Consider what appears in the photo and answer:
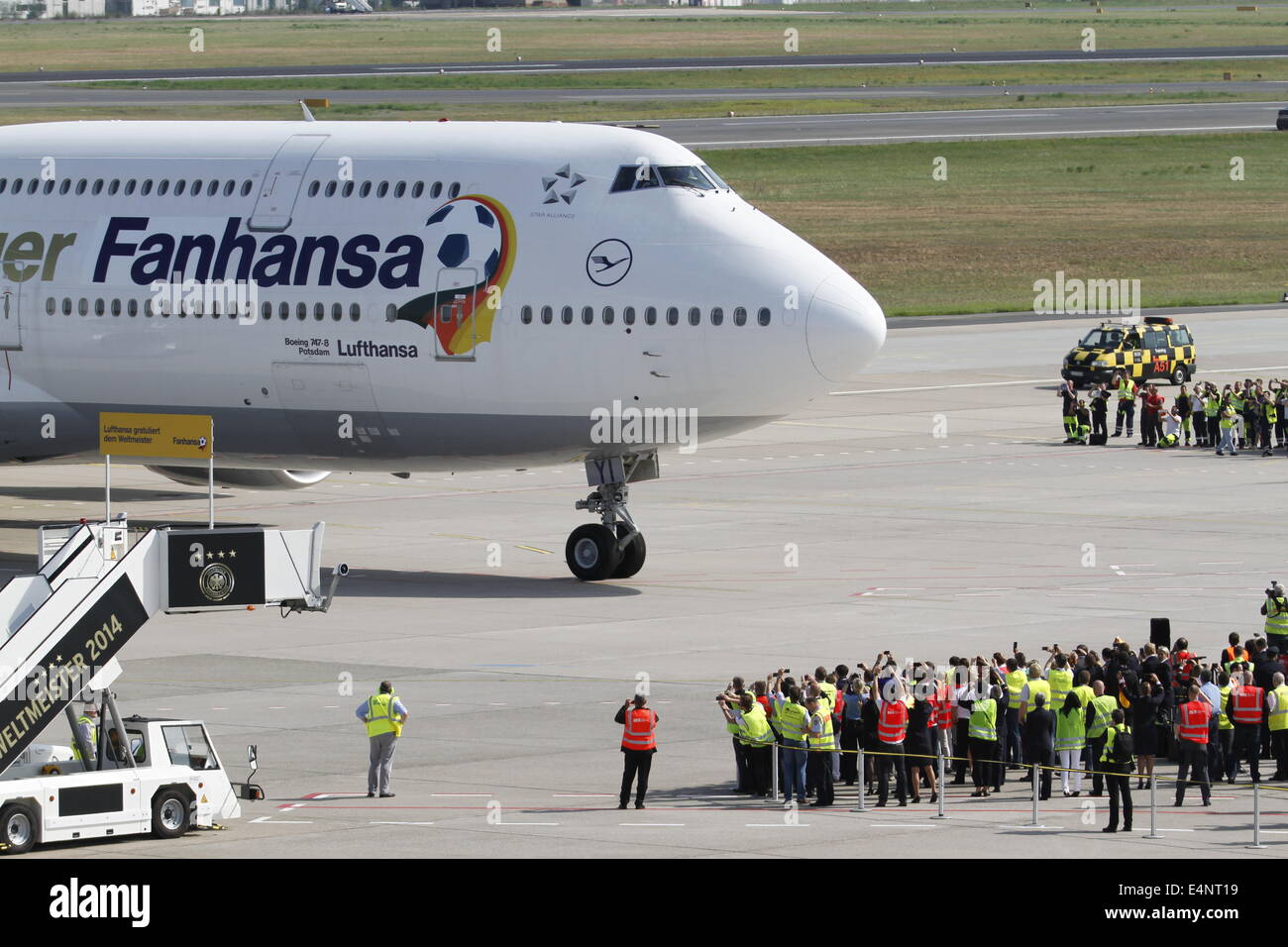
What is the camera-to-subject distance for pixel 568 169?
39469 millimetres

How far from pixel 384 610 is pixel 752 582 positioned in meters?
7.02

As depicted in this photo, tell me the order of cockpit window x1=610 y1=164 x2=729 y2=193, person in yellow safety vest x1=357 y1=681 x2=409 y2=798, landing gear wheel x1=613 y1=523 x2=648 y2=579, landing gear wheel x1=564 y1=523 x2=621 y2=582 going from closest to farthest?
person in yellow safety vest x1=357 y1=681 x2=409 y2=798
cockpit window x1=610 y1=164 x2=729 y2=193
landing gear wheel x1=564 y1=523 x2=621 y2=582
landing gear wheel x1=613 y1=523 x2=648 y2=579

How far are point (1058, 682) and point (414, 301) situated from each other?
15915 millimetres

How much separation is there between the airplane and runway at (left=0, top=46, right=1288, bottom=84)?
118 m

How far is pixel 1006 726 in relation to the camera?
27.9 m

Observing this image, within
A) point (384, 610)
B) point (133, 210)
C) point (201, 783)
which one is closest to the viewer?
point (201, 783)

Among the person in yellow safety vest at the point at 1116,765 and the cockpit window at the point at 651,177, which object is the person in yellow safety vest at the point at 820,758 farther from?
the cockpit window at the point at 651,177

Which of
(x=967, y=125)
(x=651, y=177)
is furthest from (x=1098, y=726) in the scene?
(x=967, y=125)

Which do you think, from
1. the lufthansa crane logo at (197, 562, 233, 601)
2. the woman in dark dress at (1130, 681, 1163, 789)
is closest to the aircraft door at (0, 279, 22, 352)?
the lufthansa crane logo at (197, 562, 233, 601)

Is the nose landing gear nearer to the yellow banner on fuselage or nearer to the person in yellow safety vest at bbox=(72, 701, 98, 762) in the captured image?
the yellow banner on fuselage

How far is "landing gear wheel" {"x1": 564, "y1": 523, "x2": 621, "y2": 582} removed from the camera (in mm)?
40719

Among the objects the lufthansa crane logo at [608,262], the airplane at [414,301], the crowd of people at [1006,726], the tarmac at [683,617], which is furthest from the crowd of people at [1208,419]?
the crowd of people at [1006,726]

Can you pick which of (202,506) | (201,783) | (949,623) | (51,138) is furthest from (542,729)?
(202,506)
